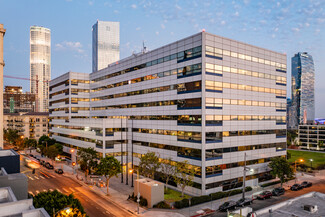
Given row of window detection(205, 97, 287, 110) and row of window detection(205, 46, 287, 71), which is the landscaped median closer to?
row of window detection(205, 97, 287, 110)

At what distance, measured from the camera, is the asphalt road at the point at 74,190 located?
1569 inches

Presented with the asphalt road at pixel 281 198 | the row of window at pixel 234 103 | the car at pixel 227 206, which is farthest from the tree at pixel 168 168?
the row of window at pixel 234 103

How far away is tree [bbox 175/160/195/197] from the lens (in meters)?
46.3

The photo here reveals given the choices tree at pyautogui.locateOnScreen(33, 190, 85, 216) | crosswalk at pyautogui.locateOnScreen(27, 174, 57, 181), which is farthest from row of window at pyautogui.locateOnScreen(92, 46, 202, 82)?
crosswalk at pyautogui.locateOnScreen(27, 174, 57, 181)

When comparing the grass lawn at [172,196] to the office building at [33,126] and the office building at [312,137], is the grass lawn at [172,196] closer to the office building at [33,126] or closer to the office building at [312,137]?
the office building at [312,137]

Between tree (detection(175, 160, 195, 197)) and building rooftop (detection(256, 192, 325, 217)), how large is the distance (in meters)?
22.1

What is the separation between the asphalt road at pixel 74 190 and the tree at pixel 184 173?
12211mm

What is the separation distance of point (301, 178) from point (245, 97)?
30862 mm

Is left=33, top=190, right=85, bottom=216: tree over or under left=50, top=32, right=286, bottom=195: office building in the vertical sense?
under

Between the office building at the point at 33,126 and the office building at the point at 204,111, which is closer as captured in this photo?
the office building at the point at 204,111

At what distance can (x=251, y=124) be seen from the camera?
2287 inches

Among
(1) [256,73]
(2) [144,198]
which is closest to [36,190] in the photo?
(2) [144,198]

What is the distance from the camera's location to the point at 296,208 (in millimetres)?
24234

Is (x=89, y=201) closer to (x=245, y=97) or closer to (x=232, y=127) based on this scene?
(x=232, y=127)
